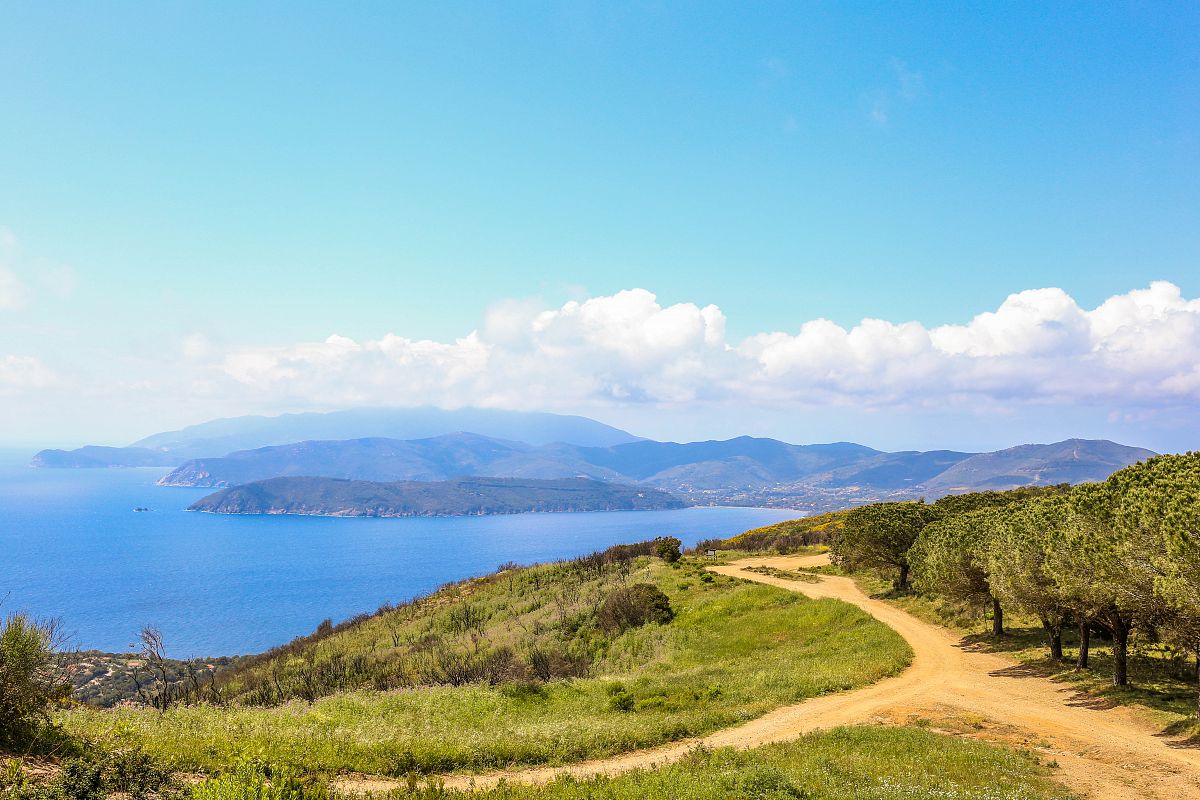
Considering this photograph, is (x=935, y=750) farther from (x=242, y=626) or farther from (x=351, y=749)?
(x=242, y=626)

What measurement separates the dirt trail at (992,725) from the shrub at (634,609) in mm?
16757

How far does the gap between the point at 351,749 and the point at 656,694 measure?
12912 mm

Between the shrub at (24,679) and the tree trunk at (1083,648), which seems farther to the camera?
the tree trunk at (1083,648)

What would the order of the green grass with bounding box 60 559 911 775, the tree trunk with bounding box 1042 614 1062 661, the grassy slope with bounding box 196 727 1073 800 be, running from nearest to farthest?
the grassy slope with bounding box 196 727 1073 800 → the green grass with bounding box 60 559 911 775 → the tree trunk with bounding box 1042 614 1062 661

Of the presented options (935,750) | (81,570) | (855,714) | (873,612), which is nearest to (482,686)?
(855,714)

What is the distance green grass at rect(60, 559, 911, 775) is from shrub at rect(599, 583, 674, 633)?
163cm

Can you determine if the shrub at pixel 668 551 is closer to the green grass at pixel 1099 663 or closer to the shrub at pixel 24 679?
the green grass at pixel 1099 663

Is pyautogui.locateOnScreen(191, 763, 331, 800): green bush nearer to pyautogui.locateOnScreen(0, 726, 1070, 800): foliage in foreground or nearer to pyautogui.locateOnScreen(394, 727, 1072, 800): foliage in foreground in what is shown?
pyautogui.locateOnScreen(0, 726, 1070, 800): foliage in foreground

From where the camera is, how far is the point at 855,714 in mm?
20891

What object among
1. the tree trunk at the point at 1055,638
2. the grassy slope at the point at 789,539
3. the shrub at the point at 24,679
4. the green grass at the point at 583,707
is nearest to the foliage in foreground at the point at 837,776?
the green grass at the point at 583,707

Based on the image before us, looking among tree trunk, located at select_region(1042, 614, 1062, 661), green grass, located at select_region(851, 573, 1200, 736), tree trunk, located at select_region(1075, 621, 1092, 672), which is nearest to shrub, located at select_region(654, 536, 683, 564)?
green grass, located at select_region(851, 573, 1200, 736)

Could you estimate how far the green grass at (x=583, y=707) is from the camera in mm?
13469

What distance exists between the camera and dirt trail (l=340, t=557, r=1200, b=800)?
557 inches

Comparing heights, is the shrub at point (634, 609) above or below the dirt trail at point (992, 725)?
below
